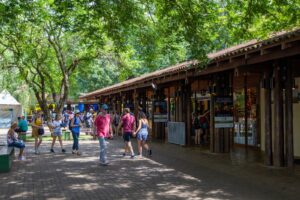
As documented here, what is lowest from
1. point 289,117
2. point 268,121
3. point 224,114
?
point 268,121

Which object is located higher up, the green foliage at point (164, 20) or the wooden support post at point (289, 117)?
the green foliage at point (164, 20)

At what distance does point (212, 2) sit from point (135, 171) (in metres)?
5.52

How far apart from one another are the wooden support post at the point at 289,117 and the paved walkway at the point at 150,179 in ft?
1.70

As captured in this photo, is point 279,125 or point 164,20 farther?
point 164,20

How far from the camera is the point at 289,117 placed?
10.9m

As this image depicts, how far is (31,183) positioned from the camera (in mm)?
9430

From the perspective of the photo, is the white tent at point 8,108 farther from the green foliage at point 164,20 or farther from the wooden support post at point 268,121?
the wooden support post at point 268,121

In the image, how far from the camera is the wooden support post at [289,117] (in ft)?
35.2

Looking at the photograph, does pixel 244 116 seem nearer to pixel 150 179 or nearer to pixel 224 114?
pixel 224 114

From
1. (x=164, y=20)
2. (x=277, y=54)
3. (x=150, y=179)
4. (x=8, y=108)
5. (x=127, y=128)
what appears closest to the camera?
(x=277, y=54)

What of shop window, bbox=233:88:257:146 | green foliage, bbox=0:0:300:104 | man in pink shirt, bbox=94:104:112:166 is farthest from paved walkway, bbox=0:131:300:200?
shop window, bbox=233:88:257:146

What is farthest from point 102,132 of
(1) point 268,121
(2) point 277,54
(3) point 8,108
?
(3) point 8,108

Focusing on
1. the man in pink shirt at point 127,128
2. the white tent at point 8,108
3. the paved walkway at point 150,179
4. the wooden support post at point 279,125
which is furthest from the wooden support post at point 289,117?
the white tent at point 8,108

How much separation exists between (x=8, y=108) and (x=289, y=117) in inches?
1275
